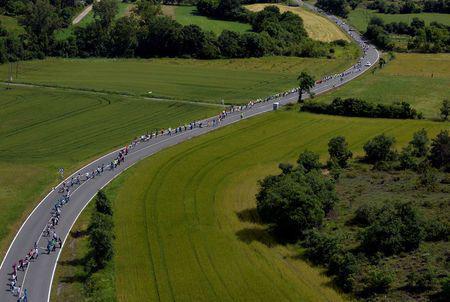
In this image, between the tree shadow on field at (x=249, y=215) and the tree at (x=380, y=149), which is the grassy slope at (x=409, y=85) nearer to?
the tree at (x=380, y=149)

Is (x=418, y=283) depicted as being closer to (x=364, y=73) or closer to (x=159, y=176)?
(x=159, y=176)

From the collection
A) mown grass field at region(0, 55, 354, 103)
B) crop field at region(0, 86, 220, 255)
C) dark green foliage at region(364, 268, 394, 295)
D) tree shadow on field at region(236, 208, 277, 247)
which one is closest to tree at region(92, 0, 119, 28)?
mown grass field at region(0, 55, 354, 103)

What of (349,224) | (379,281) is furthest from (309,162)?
(379,281)

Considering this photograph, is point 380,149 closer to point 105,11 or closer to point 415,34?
point 415,34

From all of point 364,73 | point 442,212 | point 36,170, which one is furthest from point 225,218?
point 364,73

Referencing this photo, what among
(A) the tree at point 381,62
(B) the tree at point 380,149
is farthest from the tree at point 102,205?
(A) the tree at point 381,62

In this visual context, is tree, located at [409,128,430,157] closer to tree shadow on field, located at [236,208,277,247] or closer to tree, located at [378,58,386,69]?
tree shadow on field, located at [236,208,277,247]
